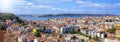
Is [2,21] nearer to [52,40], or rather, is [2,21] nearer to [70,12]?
[52,40]

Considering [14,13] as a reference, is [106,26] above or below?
below

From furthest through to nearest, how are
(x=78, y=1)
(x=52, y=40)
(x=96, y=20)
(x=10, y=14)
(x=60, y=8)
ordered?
1. (x=96, y=20)
2. (x=78, y=1)
3. (x=60, y=8)
4. (x=10, y=14)
5. (x=52, y=40)

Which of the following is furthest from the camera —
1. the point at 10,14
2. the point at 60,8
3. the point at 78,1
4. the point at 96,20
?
the point at 96,20

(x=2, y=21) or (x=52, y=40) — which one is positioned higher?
(x=2, y=21)

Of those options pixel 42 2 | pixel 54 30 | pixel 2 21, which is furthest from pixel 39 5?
pixel 2 21

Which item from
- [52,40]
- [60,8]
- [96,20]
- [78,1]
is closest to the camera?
[52,40]

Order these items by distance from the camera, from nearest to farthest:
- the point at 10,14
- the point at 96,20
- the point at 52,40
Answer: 1. the point at 52,40
2. the point at 10,14
3. the point at 96,20

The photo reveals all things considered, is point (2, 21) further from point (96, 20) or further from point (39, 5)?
point (96, 20)

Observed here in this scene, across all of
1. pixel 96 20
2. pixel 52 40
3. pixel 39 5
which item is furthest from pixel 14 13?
pixel 96 20

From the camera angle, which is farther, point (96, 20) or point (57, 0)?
point (96, 20)
